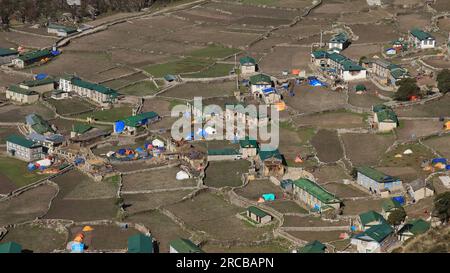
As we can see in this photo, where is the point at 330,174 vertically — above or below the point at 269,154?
below

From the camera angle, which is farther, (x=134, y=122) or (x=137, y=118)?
(x=137, y=118)

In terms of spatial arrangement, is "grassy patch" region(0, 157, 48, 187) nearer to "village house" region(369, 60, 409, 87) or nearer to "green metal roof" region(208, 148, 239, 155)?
"green metal roof" region(208, 148, 239, 155)

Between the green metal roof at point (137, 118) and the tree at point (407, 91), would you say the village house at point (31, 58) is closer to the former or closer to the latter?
the green metal roof at point (137, 118)

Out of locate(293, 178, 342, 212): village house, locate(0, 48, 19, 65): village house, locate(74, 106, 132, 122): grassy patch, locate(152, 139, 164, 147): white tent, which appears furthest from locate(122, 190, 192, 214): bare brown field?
locate(0, 48, 19, 65): village house

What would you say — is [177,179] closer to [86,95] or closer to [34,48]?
[86,95]

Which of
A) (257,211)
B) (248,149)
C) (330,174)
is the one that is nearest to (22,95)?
(248,149)

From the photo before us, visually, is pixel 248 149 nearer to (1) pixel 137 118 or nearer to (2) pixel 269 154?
(2) pixel 269 154
